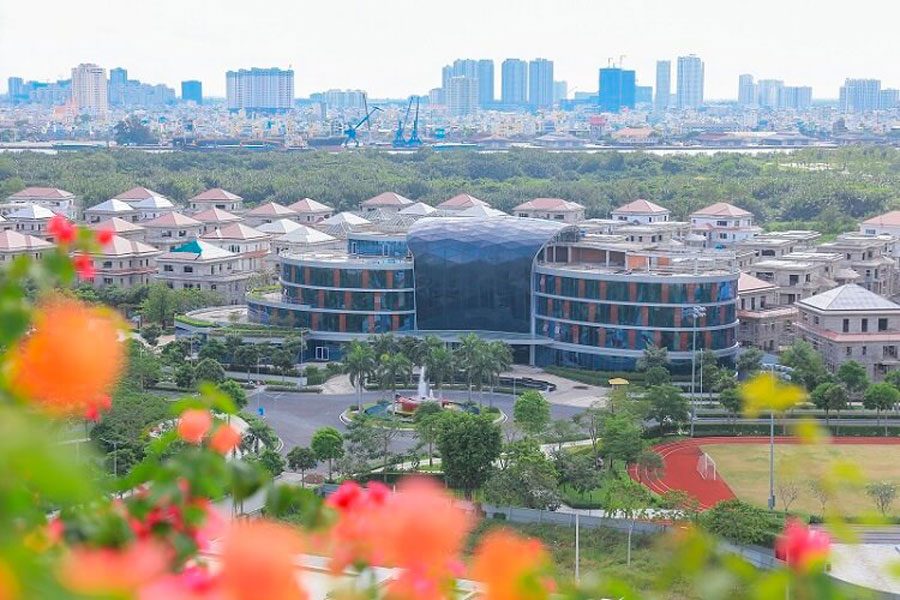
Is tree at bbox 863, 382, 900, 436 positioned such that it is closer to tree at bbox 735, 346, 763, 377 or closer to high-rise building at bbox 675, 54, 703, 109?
tree at bbox 735, 346, 763, 377

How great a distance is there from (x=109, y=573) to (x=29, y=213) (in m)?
46.9

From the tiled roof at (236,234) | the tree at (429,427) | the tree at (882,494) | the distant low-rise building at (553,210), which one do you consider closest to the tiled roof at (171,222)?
the tiled roof at (236,234)

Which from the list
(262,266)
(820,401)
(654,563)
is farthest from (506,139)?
(654,563)

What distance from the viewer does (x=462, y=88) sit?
6442 inches

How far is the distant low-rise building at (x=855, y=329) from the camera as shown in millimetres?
28922

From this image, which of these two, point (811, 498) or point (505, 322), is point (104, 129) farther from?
point (811, 498)

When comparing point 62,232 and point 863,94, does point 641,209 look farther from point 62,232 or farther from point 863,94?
point 863,94

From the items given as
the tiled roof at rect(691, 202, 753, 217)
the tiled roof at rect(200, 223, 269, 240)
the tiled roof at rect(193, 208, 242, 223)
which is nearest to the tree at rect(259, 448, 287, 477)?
the tiled roof at rect(200, 223, 269, 240)

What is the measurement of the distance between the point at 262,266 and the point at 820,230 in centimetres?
2130

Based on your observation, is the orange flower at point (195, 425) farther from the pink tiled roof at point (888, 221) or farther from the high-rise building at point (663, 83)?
the high-rise building at point (663, 83)

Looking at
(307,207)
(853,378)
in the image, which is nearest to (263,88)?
(307,207)

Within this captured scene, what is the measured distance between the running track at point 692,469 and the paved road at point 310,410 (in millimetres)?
2857

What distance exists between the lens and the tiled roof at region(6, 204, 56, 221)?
152 feet

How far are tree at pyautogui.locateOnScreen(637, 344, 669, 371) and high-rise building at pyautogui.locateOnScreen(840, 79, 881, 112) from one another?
139791 mm
